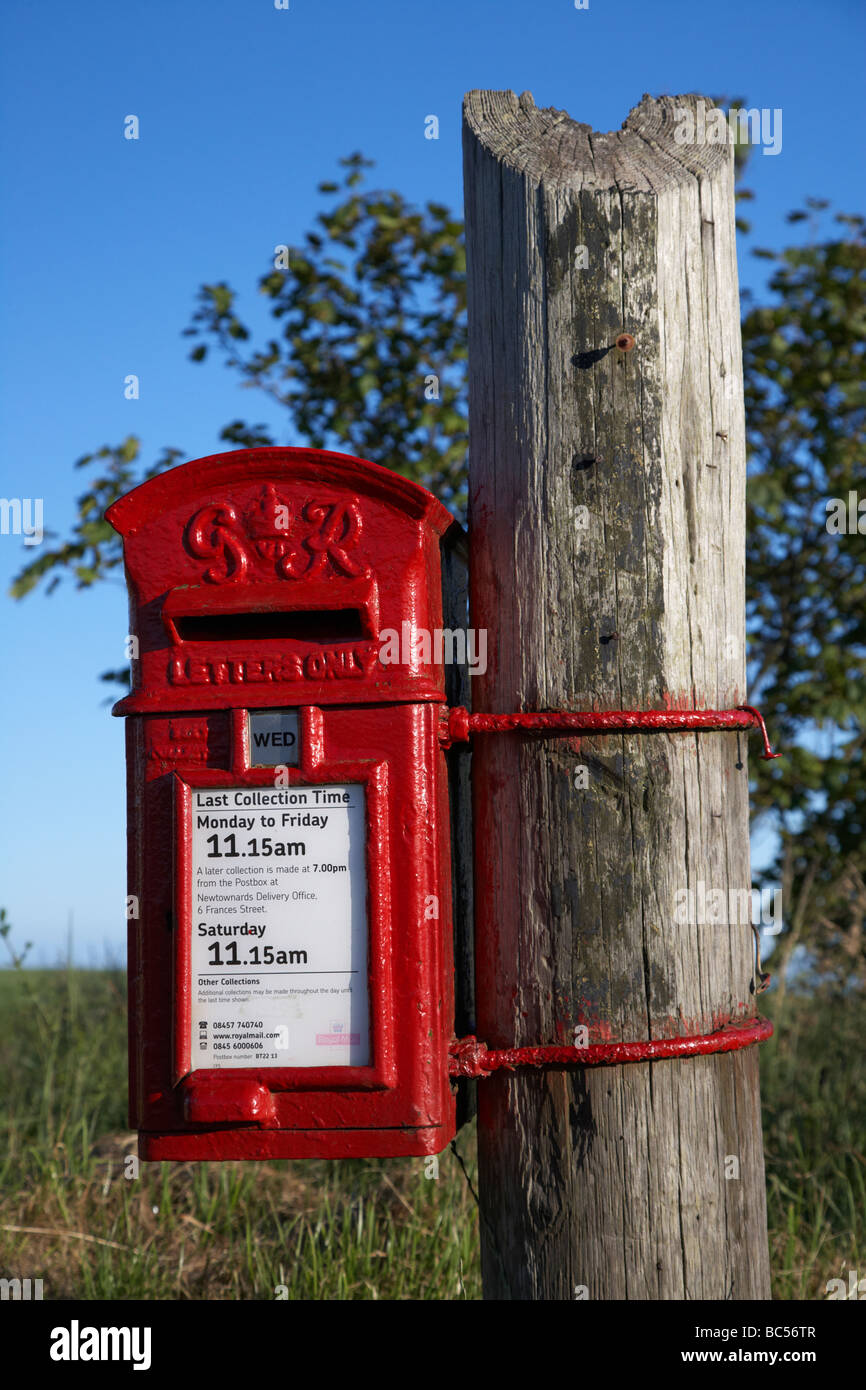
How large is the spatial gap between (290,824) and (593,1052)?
0.59 m

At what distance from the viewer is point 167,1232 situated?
11.5ft

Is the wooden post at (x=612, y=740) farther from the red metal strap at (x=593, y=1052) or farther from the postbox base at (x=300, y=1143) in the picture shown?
the postbox base at (x=300, y=1143)

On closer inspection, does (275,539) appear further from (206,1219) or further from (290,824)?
(206,1219)

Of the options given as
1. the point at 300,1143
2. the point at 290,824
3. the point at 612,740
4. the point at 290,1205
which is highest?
the point at 612,740

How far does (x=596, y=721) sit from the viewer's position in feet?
5.97

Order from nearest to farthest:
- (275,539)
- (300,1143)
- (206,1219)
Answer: (300,1143)
(275,539)
(206,1219)

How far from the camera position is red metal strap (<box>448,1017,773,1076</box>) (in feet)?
5.84

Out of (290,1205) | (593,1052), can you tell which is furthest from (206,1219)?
(593,1052)

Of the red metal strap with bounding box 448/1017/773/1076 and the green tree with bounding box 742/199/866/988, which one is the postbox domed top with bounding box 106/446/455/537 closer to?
the red metal strap with bounding box 448/1017/773/1076

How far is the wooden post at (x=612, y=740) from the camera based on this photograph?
1804mm

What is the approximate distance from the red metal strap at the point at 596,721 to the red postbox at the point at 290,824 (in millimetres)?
59

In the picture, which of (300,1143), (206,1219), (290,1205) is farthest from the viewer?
(290,1205)

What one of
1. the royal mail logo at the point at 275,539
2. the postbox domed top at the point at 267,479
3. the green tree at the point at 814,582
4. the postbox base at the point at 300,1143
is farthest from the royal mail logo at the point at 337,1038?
the green tree at the point at 814,582

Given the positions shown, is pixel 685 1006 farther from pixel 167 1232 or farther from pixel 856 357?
pixel 856 357
